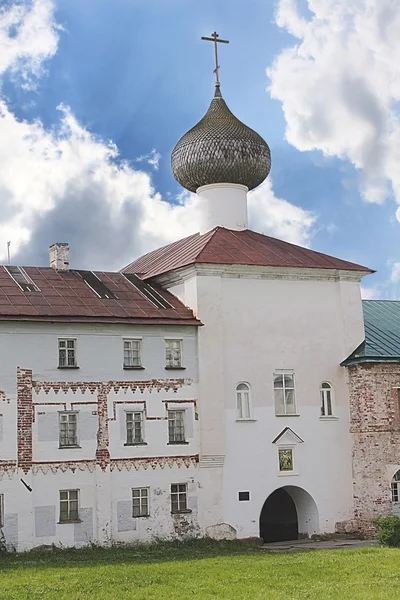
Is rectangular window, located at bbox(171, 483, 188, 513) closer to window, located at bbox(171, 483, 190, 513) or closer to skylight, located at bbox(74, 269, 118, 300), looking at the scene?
window, located at bbox(171, 483, 190, 513)

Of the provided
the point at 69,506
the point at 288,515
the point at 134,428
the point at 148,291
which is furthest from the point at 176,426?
the point at 288,515

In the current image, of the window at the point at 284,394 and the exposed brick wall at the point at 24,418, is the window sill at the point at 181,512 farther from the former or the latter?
the exposed brick wall at the point at 24,418

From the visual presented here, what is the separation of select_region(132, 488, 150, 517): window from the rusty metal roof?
7.39 metres

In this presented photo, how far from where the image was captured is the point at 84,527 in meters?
23.7

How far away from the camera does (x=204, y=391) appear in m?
25.6

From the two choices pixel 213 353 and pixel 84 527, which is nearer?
pixel 84 527

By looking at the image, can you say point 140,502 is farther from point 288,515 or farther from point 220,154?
point 220,154

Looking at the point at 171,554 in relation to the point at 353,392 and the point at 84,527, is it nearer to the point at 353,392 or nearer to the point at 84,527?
the point at 84,527

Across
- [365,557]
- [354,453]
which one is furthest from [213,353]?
[365,557]

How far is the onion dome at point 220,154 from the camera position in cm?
2889

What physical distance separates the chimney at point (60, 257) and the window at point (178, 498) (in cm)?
744

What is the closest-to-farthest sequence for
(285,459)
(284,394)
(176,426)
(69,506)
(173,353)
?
(69,506), (176,426), (173,353), (285,459), (284,394)

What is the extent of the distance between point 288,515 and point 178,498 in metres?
4.74

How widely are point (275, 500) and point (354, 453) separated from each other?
3.04 m
